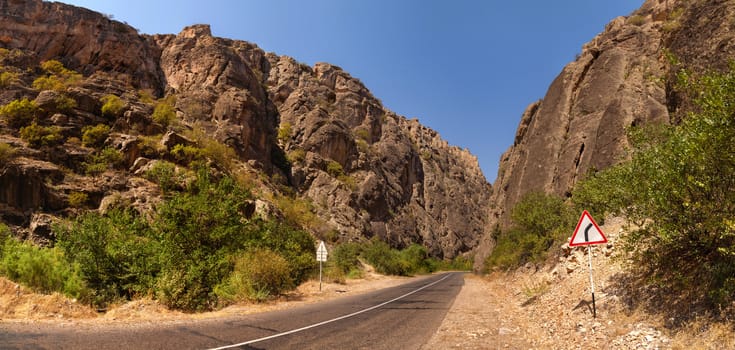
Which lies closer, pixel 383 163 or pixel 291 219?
pixel 291 219

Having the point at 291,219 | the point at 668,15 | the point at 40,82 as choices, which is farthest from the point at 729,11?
the point at 40,82

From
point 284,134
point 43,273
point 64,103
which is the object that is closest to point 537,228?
point 43,273

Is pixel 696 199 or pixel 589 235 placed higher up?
pixel 696 199

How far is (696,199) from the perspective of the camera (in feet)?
22.7

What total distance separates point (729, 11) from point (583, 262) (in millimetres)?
24597

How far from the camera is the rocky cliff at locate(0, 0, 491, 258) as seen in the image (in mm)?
31031

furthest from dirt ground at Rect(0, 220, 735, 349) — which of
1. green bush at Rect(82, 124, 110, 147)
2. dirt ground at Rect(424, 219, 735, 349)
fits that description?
green bush at Rect(82, 124, 110, 147)

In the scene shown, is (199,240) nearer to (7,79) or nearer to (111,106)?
(111,106)

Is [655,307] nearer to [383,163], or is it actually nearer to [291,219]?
[291,219]

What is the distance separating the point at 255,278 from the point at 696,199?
16730 millimetres

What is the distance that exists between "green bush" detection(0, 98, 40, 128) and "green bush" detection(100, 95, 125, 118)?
606cm

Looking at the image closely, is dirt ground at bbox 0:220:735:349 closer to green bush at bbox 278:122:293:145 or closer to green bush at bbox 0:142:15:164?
green bush at bbox 0:142:15:164

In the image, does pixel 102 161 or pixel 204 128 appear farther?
pixel 204 128

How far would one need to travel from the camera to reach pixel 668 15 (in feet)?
127
